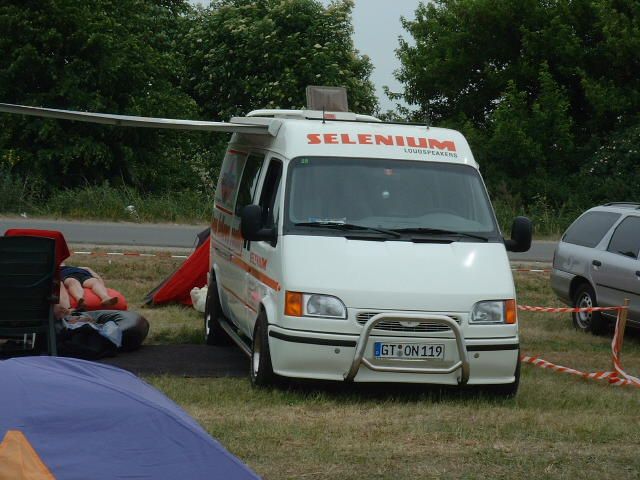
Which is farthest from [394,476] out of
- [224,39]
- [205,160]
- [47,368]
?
[224,39]

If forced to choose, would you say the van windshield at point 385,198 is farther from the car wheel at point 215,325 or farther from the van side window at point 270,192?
the car wheel at point 215,325

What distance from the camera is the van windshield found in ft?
32.4

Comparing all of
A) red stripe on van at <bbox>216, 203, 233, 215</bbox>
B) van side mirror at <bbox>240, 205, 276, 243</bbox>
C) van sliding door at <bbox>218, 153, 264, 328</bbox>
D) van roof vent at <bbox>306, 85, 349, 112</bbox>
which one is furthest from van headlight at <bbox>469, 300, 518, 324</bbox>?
van roof vent at <bbox>306, 85, 349, 112</bbox>

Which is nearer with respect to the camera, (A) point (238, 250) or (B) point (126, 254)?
(A) point (238, 250)

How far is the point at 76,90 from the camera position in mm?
30156

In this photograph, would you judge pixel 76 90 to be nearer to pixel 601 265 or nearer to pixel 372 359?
pixel 601 265

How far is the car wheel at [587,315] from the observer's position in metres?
14.6

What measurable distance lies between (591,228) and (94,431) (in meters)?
11.1

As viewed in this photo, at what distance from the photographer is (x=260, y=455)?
7262 millimetres

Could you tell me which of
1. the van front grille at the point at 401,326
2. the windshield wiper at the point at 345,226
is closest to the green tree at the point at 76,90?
the windshield wiper at the point at 345,226

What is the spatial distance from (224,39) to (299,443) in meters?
31.1

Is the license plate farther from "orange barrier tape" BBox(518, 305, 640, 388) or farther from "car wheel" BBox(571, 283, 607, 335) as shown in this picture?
"car wheel" BBox(571, 283, 607, 335)

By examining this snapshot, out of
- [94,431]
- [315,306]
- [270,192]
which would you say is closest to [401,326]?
[315,306]

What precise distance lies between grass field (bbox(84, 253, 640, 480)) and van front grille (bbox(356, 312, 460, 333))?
594 millimetres
